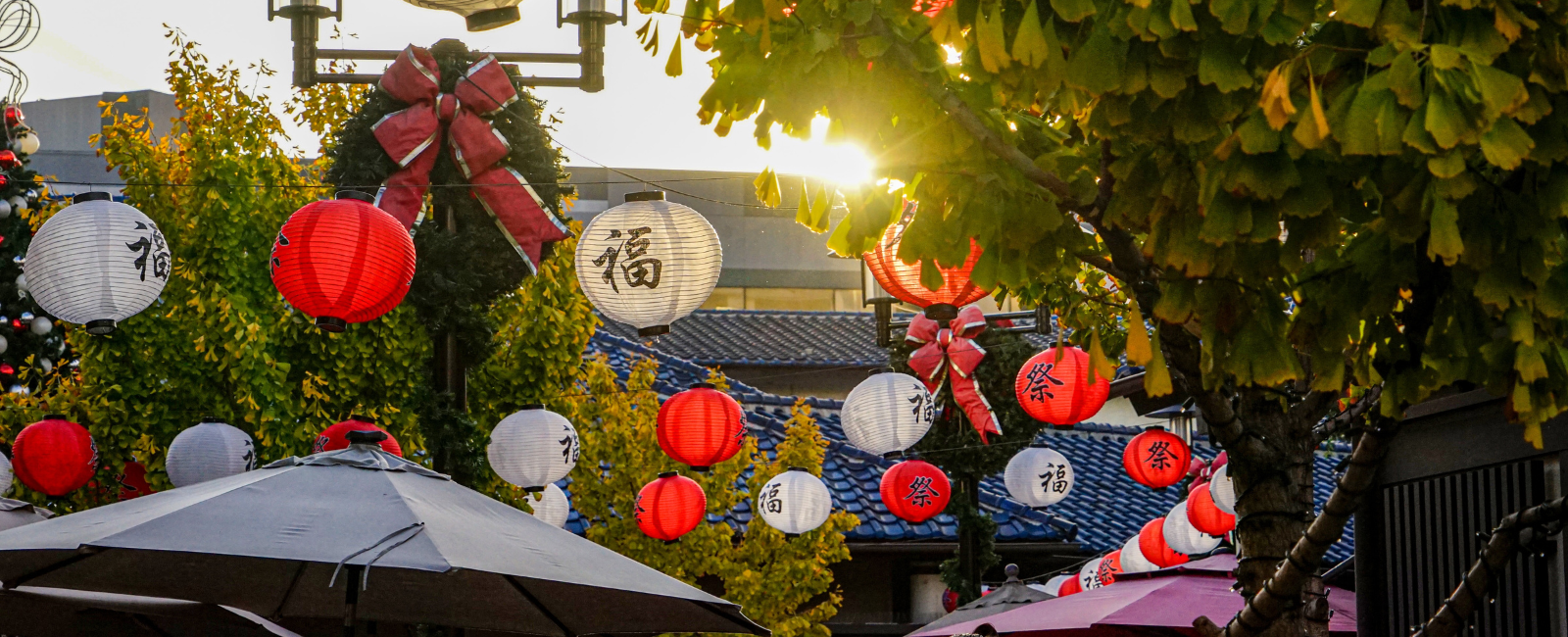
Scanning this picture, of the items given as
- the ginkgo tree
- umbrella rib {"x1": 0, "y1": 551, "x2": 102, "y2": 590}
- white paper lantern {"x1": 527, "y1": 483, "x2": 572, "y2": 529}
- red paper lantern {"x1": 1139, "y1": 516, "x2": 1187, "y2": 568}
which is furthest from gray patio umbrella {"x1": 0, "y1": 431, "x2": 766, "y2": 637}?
red paper lantern {"x1": 1139, "y1": 516, "x2": 1187, "y2": 568}

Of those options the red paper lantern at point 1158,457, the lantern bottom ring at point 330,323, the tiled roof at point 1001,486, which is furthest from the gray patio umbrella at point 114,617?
the tiled roof at point 1001,486

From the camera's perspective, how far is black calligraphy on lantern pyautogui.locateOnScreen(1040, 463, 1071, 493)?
1445cm

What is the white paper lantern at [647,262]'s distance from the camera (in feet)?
25.0

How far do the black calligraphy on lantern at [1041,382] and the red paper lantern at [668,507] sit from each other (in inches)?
125

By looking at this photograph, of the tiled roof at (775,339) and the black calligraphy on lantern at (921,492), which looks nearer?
the black calligraphy on lantern at (921,492)

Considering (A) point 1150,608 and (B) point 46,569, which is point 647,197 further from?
(A) point 1150,608

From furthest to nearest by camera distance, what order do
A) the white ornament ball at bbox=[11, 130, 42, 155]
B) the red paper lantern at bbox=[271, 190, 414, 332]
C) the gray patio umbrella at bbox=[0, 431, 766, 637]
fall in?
1. the white ornament ball at bbox=[11, 130, 42, 155]
2. the red paper lantern at bbox=[271, 190, 414, 332]
3. the gray patio umbrella at bbox=[0, 431, 766, 637]

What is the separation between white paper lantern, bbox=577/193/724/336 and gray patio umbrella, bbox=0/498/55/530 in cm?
455

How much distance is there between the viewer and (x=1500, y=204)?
2.53 metres

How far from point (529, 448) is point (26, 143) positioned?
1172cm

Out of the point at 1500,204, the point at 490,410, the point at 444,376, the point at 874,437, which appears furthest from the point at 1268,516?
the point at 490,410

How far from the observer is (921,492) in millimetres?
13812

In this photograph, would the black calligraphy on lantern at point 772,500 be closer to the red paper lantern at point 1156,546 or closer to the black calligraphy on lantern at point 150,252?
the red paper lantern at point 1156,546

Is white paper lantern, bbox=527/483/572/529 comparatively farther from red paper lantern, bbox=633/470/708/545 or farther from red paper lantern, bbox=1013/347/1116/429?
red paper lantern, bbox=1013/347/1116/429
